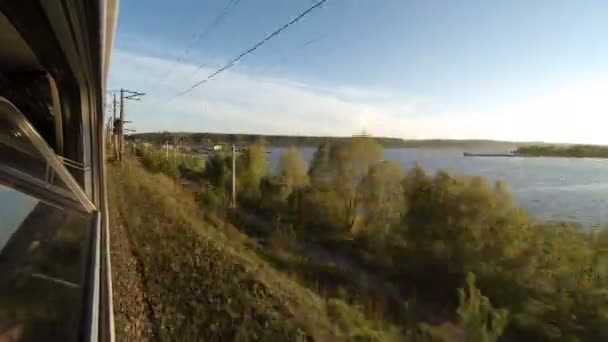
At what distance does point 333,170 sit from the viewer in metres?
15.3

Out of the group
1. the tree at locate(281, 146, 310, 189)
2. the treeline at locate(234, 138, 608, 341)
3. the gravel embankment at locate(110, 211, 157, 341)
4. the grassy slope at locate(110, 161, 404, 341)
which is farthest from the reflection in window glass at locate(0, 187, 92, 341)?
the tree at locate(281, 146, 310, 189)

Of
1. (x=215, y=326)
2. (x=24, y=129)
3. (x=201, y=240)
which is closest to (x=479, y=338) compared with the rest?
(x=215, y=326)

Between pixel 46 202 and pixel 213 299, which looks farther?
pixel 213 299

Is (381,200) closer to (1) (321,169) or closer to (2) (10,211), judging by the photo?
(1) (321,169)

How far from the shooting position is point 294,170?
17422 millimetres

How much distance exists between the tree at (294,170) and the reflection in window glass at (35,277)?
15.3 metres

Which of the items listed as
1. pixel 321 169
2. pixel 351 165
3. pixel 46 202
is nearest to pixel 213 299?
pixel 46 202

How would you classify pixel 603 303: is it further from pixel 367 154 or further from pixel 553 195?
pixel 553 195

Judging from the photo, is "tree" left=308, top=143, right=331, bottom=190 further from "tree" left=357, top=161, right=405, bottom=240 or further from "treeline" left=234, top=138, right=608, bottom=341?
"tree" left=357, top=161, right=405, bottom=240

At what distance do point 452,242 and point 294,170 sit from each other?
906cm

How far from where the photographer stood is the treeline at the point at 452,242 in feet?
23.1

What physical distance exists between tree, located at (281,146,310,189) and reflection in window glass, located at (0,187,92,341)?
15.3 metres

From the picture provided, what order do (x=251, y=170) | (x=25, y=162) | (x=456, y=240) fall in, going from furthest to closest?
(x=251, y=170)
(x=456, y=240)
(x=25, y=162)

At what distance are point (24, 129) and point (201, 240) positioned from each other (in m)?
4.79
